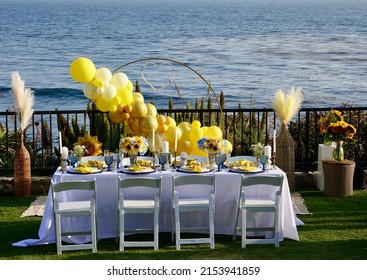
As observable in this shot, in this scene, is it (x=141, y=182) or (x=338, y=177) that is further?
(x=338, y=177)

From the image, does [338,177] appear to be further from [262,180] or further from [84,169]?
[84,169]

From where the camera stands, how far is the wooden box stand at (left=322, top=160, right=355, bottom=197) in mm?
11469

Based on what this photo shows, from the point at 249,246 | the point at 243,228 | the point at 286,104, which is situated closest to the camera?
the point at 243,228

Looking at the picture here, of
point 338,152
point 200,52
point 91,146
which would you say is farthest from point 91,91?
point 200,52

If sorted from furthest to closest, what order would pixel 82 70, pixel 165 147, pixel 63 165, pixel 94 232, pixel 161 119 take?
pixel 161 119
pixel 82 70
pixel 165 147
pixel 63 165
pixel 94 232

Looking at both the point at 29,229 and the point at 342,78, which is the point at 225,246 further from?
the point at 342,78

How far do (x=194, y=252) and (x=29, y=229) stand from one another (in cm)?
231

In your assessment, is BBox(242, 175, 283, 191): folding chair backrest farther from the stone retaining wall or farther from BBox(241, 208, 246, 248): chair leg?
the stone retaining wall

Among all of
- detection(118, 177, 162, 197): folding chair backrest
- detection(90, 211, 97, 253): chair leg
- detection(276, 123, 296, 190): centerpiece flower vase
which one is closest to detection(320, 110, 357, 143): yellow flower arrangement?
detection(276, 123, 296, 190): centerpiece flower vase

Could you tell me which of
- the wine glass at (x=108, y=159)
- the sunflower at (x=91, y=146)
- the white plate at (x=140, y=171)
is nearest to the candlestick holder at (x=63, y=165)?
the wine glass at (x=108, y=159)

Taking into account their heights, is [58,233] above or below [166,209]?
below

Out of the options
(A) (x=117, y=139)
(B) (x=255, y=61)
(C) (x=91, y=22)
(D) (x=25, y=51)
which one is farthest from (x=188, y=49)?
(A) (x=117, y=139)

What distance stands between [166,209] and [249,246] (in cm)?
109

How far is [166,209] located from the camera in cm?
953
